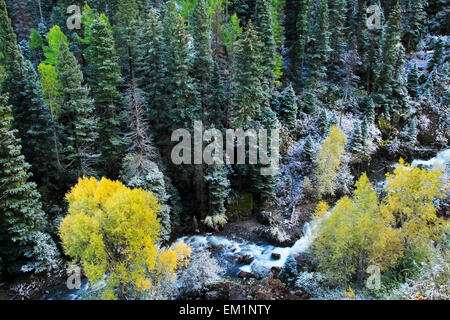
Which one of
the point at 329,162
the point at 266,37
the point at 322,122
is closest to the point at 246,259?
the point at 329,162

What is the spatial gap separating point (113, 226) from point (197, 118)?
1520 cm

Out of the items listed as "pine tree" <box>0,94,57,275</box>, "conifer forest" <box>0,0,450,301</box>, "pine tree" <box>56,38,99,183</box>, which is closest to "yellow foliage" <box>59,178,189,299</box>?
"conifer forest" <box>0,0,450,301</box>

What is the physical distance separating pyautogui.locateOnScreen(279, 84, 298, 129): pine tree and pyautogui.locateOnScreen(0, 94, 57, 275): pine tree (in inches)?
1025

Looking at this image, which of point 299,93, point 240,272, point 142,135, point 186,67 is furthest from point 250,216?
point 299,93

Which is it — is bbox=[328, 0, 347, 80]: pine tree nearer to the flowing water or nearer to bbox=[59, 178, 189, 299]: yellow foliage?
the flowing water

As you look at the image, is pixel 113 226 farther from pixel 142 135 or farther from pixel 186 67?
pixel 186 67

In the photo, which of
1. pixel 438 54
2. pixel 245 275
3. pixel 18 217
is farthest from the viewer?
pixel 438 54

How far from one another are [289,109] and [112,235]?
24.9 m

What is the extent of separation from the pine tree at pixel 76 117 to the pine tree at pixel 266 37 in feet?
63.9

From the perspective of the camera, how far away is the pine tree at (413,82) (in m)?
43.3

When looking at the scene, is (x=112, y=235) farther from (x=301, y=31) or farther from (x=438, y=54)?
(x=438, y=54)

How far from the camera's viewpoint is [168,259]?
18.6 meters

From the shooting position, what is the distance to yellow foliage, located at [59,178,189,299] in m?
16.7

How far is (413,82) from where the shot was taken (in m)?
43.5
